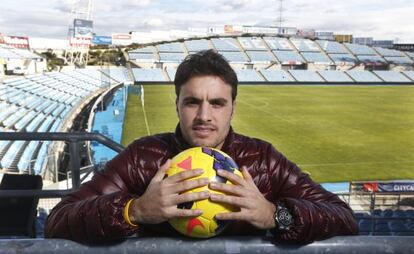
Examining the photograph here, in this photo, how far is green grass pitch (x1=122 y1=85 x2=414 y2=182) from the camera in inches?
621

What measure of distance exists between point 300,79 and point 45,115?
46.1 m

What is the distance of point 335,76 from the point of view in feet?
200

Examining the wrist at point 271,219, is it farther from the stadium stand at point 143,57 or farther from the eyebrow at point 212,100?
the stadium stand at point 143,57

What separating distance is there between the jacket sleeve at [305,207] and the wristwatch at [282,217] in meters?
0.02

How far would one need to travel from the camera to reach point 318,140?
20.3m

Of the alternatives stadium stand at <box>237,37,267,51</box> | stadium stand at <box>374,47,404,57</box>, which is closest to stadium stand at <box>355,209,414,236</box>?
stadium stand at <box>237,37,267,51</box>

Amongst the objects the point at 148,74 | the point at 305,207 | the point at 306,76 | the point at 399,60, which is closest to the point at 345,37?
the point at 399,60

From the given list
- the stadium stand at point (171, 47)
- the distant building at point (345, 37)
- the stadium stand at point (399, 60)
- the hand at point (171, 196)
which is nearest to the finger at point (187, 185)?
the hand at point (171, 196)

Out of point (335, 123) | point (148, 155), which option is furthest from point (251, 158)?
point (335, 123)

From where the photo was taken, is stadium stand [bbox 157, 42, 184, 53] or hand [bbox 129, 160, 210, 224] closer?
hand [bbox 129, 160, 210, 224]

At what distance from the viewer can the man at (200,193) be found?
1297mm

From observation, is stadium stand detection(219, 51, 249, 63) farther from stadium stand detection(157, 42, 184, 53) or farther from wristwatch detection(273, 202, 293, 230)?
wristwatch detection(273, 202, 293, 230)

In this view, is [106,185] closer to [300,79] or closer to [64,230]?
[64,230]

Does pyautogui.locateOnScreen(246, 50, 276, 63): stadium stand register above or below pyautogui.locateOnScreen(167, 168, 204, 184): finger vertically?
above
